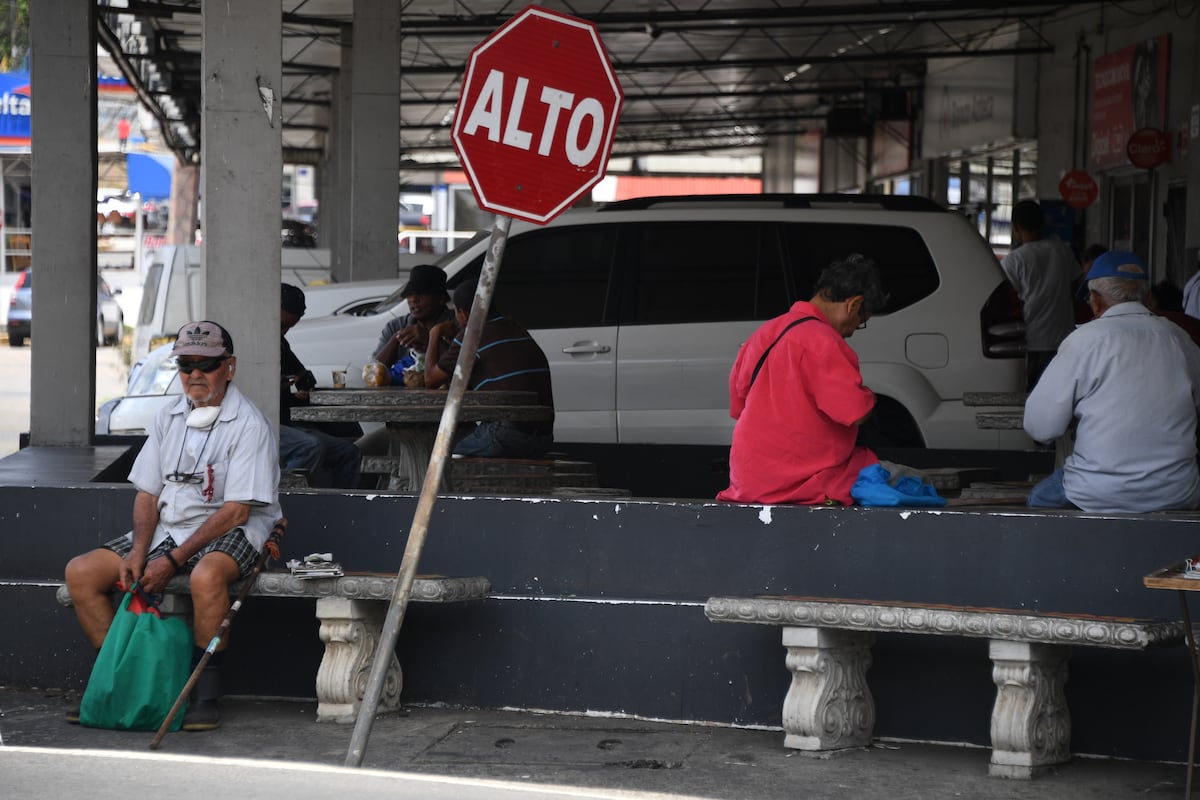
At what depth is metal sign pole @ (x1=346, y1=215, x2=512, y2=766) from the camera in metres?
5.60

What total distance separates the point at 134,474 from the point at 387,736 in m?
1.43

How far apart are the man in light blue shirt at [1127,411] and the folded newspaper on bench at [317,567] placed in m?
2.76

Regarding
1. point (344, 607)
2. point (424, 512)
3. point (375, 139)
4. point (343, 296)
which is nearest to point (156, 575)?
point (344, 607)

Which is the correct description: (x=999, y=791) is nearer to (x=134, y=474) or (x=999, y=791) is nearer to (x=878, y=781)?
(x=878, y=781)

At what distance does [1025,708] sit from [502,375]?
343 centimetres

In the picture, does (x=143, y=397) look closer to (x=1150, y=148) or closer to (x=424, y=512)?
(x=424, y=512)

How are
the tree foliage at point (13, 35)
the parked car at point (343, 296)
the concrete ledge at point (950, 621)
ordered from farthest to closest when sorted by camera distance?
1. the tree foliage at point (13, 35)
2. the parked car at point (343, 296)
3. the concrete ledge at point (950, 621)

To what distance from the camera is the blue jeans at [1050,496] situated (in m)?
6.89

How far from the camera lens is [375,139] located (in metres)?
17.8

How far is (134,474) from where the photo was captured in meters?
6.89

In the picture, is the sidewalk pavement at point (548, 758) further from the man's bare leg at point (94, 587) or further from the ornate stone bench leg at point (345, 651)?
the man's bare leg at point (94, 587)

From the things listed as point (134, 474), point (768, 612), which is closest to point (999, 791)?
point (768, 612)

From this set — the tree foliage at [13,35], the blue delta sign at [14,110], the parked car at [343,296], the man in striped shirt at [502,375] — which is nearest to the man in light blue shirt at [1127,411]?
the man in striped shirt at [502,375]

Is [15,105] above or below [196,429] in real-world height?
above
